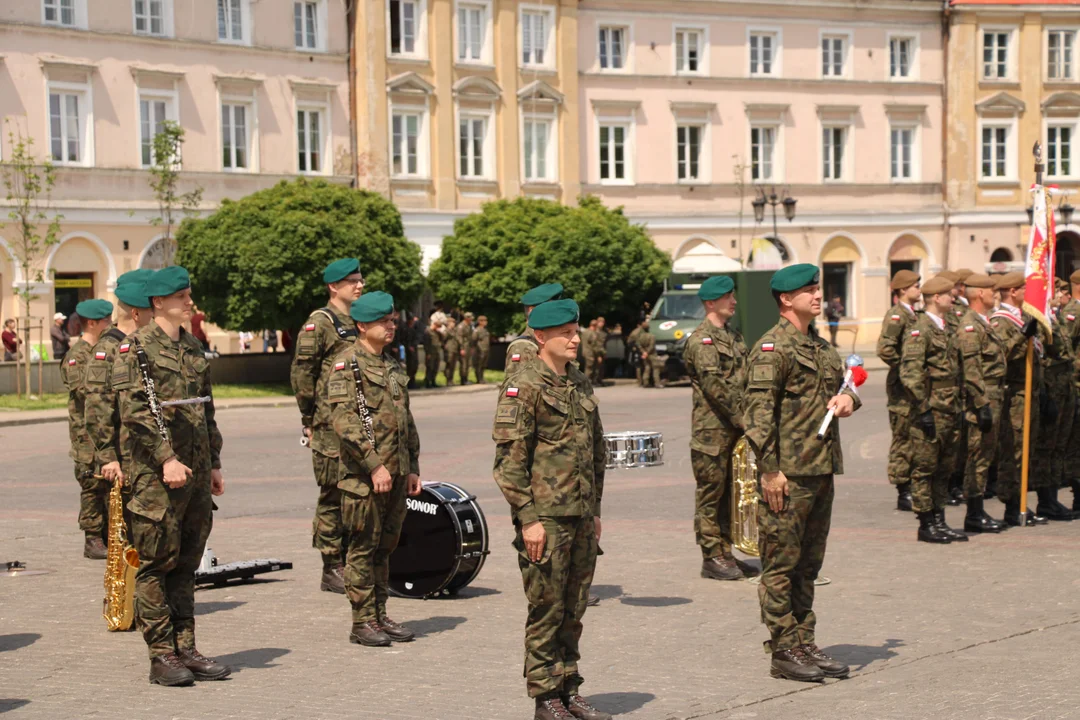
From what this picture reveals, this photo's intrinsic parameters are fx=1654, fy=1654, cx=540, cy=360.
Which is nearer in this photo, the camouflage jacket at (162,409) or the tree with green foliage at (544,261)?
the camouflage jacket at (162,409)

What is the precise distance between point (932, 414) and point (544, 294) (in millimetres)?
5251

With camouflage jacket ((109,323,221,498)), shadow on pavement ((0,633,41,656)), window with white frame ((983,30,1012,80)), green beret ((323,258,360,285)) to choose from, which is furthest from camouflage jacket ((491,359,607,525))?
window with white frame ((983,30,1012,80))

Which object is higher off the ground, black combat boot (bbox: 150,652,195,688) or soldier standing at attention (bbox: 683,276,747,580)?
soldier standing at attention (bbox: 683,276,747,580)

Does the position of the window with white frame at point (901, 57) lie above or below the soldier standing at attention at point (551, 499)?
above

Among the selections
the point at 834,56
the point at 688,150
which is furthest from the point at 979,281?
the point at 834,56

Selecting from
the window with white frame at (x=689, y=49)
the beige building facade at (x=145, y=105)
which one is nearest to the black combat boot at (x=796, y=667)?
the beige building facade at (x=145, y=105)

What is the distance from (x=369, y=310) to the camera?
9531 mm

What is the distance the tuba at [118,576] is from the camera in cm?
970

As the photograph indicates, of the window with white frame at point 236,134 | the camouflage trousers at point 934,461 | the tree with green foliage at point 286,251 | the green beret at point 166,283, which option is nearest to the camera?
the green beret at point 166,283

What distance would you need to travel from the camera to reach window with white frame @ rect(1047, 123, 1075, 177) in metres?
55.2

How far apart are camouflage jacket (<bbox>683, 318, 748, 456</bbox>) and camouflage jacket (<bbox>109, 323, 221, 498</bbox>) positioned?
12.9 feet

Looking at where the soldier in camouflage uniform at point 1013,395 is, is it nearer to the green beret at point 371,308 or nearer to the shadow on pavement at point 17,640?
the green beret at point 371,308

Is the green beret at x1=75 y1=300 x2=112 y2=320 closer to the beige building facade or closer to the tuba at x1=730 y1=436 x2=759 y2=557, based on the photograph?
the tuba at x1=730 y1=436 x2=759 y2=557

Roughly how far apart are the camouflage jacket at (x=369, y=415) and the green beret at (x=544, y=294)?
1.00 m
